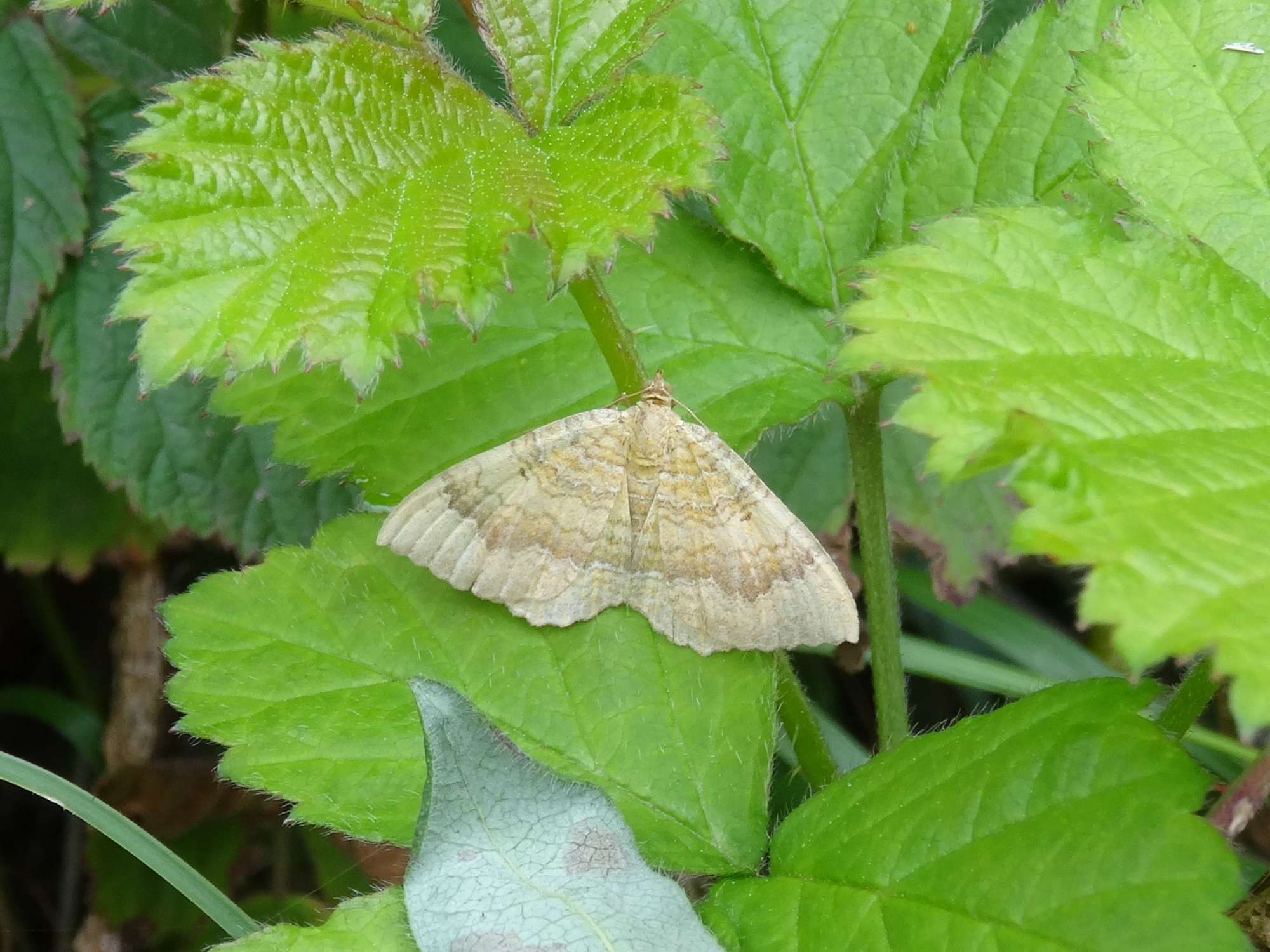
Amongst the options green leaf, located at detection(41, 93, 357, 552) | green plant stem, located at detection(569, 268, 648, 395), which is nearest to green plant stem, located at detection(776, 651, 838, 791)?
green plant stem, located at detection(569, 268, 648, 395)

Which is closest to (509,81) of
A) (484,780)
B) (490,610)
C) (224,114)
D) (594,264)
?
(594,264)

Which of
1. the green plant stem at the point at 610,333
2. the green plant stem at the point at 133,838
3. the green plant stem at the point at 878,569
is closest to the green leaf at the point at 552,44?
the green plant stem at the point at 610,333

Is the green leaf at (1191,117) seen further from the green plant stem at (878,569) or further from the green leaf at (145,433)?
the green leaf at (145,433)

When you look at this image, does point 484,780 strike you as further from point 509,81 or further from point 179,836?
point 179,836

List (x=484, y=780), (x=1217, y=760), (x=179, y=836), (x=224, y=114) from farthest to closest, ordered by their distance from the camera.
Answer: (x=179, y=836), (x=1217, y=760), (x=224, y=114), (x=484, y=780)

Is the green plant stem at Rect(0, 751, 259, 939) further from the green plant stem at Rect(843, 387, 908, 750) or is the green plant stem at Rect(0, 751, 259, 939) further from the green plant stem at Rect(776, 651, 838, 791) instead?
the green plant stem at Rect(843, 387, 908, 750)
